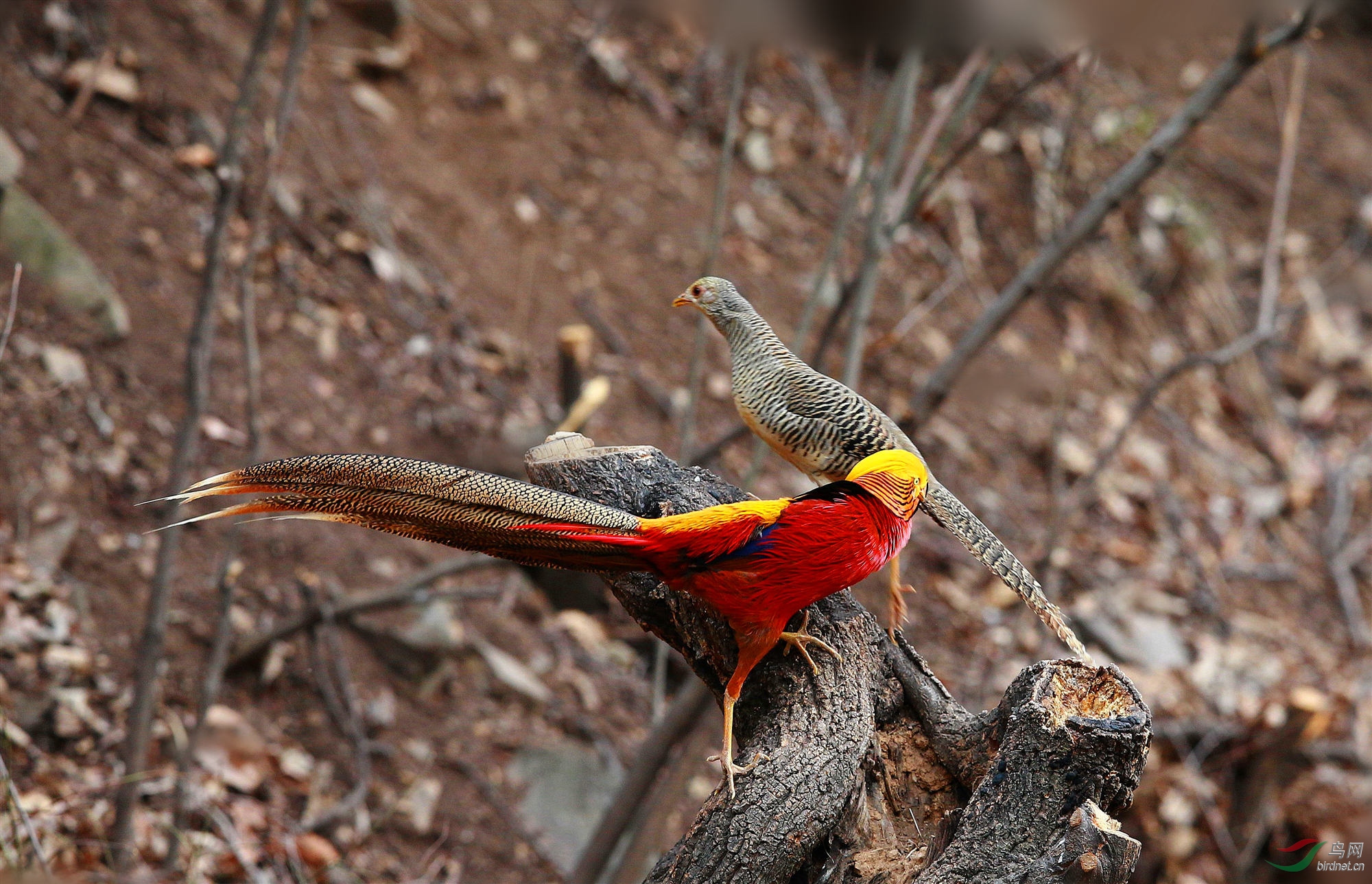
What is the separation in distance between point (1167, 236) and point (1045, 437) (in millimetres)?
2936

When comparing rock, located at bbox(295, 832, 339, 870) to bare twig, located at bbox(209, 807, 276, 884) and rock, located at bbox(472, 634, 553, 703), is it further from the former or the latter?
rock, located at bbox(472, 634, 553, 703)

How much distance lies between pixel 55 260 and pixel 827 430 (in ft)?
13.4

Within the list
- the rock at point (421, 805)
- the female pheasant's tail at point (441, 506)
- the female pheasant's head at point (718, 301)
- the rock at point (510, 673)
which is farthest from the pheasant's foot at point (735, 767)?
the rock at point (510, 673)

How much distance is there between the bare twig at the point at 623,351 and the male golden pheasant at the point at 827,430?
422cm

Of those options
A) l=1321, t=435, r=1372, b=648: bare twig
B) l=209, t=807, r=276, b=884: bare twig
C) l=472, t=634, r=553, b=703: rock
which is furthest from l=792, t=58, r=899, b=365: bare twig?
l=1321, t=435, r=1372, b=648: bare twig

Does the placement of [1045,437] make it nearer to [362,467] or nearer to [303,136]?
[303,136]

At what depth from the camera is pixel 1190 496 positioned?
9.47m

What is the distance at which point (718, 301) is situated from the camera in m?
3.55

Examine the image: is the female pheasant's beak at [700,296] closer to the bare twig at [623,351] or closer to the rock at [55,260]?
the rock at [55,260]

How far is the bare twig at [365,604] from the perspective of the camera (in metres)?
4.73

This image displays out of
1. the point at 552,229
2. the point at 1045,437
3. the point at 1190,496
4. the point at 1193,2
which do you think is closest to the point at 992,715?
the point at 1193,2

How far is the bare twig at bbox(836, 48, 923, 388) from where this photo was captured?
4.09 meters

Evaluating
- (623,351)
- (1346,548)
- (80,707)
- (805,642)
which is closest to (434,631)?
(80,707)

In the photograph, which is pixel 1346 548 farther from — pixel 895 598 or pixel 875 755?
pixel 875 755
